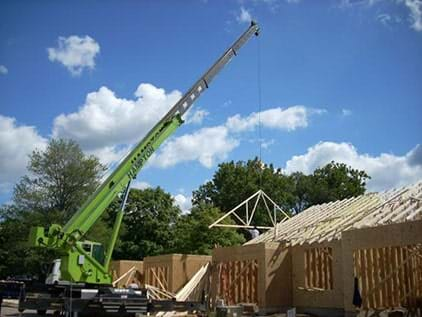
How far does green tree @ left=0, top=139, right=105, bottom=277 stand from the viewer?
135 feet

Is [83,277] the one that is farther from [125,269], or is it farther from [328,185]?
[328,185]

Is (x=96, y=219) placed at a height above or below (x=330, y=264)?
above

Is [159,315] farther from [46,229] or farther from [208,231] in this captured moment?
[208,231]

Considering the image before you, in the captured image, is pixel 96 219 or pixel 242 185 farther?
pixel 242 185

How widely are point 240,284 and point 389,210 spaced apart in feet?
25.2

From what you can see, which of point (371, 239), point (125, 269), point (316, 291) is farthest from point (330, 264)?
point (125, 269)

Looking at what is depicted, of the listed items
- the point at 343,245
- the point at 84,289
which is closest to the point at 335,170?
the point at 343,245

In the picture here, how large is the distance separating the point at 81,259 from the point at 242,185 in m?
42.3

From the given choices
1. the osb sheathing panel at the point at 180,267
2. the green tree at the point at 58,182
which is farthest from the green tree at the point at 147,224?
the osb sheathing panel at the point at 180,267

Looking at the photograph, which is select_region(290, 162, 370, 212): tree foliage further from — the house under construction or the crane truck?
the crane truck

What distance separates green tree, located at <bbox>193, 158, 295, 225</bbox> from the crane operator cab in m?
39.7

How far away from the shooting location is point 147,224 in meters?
50.2

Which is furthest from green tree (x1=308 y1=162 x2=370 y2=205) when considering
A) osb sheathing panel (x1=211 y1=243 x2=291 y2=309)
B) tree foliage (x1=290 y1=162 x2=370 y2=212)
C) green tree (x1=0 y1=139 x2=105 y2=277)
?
osb sheathing panel (x1=211 y1=243 x2=291 y2=309)

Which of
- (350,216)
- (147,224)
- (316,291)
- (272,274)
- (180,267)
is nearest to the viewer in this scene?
(316,291)
